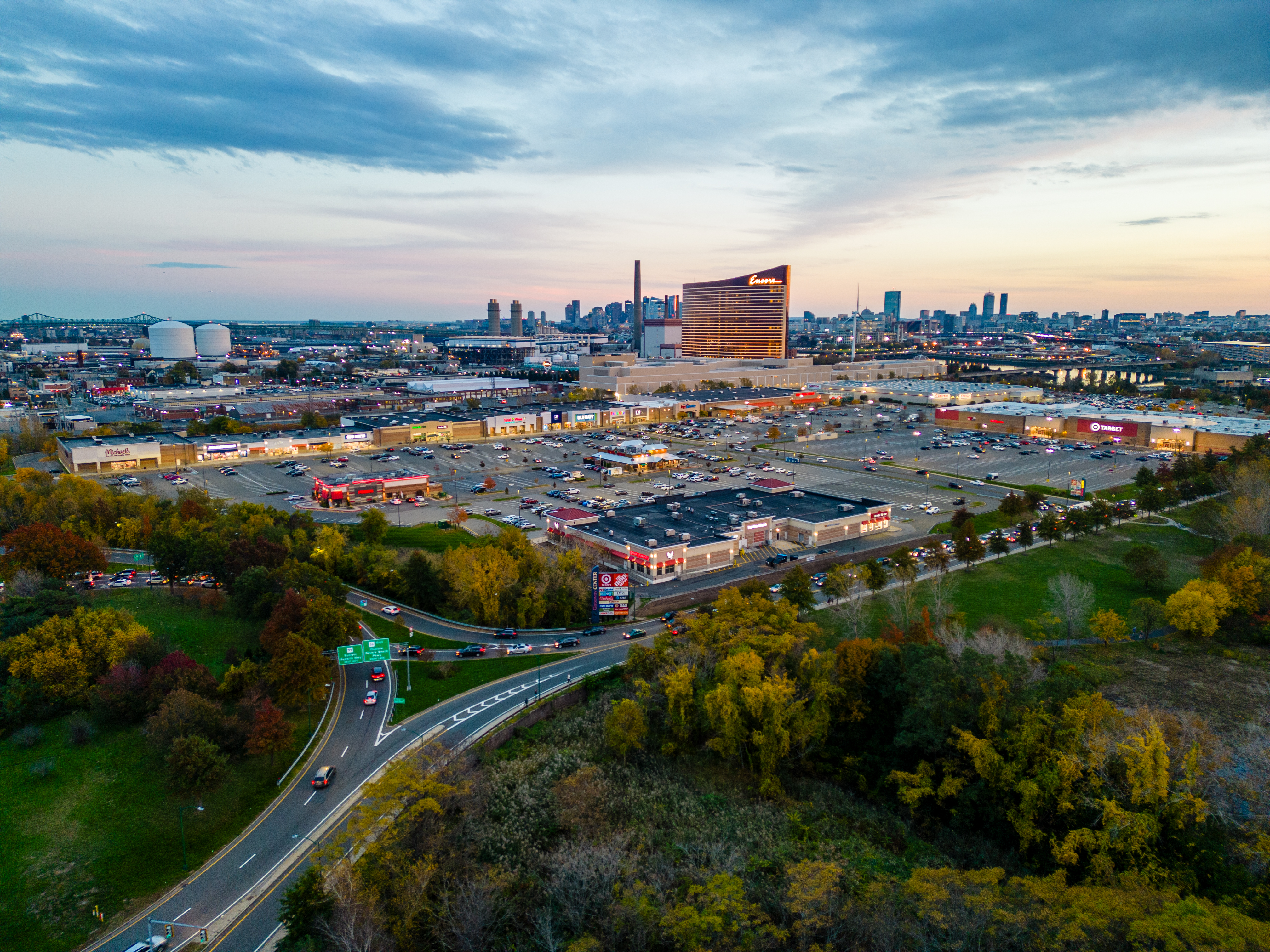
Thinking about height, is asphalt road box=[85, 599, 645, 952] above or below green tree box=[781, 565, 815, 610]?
below

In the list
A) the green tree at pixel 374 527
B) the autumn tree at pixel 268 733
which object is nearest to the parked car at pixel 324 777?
the autumn tree at pixel 268 733

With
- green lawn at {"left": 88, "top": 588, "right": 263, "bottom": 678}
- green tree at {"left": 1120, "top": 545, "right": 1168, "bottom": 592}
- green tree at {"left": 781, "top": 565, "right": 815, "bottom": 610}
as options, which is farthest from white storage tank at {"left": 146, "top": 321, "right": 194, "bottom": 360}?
green tree at {"left": 1120, "top": 545, "right": 1168, "bottom": 592}

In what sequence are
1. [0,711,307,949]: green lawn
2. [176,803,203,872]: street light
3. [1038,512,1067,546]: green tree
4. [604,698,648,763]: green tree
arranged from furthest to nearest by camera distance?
[1038,512,1067,546]: green tree, [604,698,648,763]: green tree, [176,803,203,872]: street light, [0,711,307,949]: green lawn

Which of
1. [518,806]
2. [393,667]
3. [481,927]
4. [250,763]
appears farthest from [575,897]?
[393,667]

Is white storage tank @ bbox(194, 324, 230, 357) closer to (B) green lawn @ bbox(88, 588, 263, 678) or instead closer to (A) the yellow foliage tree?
(B) green lawn @ bbox(88, 588, 263, 678)

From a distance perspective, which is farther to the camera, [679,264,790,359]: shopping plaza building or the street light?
[679,264,790,359]: shopping plaza building

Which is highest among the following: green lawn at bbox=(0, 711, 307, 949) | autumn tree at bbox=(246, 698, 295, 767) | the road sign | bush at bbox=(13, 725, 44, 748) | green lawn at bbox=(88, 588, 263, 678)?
the road sign

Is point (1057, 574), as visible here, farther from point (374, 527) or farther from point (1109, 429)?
point (1109, 429)
